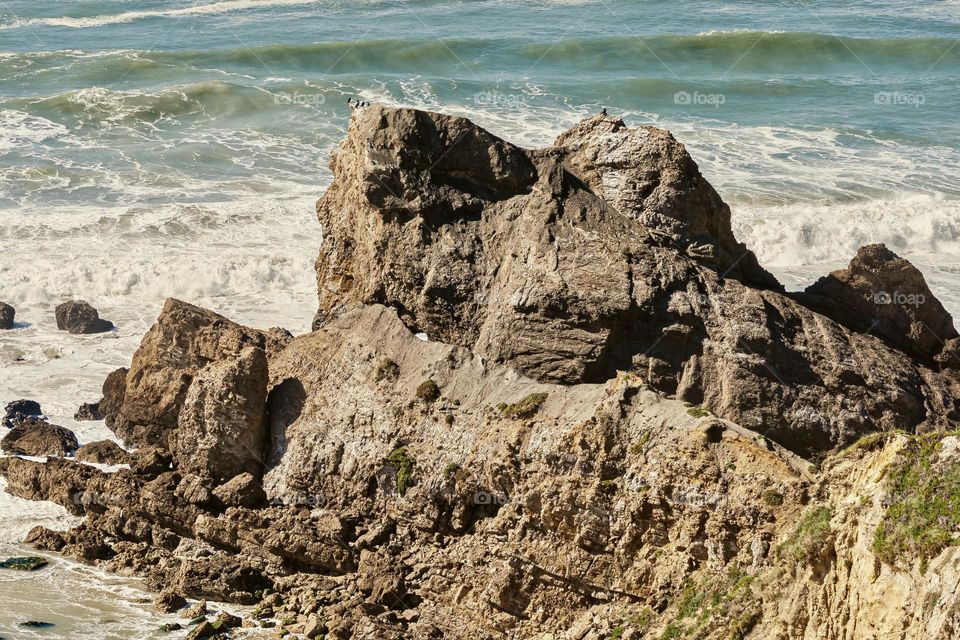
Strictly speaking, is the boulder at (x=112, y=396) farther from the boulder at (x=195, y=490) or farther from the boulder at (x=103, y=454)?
the boulder at (x=195, y=490)

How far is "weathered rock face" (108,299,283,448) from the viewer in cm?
1892

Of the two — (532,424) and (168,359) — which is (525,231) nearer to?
(532,424)

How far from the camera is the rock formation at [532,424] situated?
1258cm

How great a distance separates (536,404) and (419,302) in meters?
2.48

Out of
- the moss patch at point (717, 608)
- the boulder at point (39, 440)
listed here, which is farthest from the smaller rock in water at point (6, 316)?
the moss patch at point (717, 608)

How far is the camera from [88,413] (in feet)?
69.2

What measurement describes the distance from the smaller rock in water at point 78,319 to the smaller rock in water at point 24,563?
10.1m

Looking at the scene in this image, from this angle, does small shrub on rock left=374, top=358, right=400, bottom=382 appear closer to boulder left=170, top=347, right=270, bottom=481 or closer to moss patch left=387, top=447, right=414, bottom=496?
moss patch left=387, top=447, right=414, bottom=496

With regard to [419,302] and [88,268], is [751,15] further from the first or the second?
[419,302]

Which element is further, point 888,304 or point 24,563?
point 888,304

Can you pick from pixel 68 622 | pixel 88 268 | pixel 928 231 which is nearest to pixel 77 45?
pixel 88 268

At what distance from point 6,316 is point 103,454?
862 centimetres

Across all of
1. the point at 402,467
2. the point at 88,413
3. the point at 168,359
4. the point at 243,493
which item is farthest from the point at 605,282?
the point at 88,413

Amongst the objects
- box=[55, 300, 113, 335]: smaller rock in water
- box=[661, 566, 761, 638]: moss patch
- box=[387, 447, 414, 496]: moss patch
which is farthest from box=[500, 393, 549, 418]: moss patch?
box=[55, 300, 113, 335]: smaller rock in water
